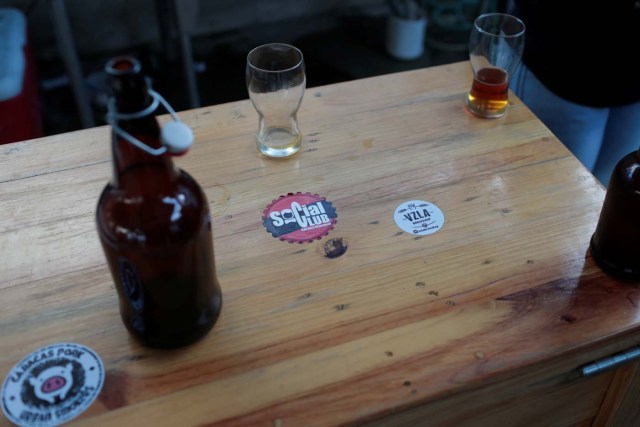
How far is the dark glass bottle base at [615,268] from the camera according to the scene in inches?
32.4

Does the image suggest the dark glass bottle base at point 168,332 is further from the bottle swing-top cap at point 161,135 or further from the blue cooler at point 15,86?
the blue cooler at point 15,86

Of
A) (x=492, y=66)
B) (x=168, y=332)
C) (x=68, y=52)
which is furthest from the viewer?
(x=68, y=52)

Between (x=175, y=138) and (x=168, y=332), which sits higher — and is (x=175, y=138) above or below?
above

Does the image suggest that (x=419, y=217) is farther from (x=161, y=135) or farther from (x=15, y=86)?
(x=15, y=86)

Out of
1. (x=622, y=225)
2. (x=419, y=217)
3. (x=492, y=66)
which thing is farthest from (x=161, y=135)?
(x=492, y=66)

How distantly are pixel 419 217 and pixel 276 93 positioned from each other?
292 millimetres

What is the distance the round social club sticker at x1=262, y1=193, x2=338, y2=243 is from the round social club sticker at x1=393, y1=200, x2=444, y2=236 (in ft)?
0.31

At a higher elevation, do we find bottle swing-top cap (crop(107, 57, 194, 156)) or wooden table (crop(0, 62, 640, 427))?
bottle swing-top cap (crop(107, 57, 194, 156))

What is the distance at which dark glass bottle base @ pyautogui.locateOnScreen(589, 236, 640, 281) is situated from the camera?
0.82 metres

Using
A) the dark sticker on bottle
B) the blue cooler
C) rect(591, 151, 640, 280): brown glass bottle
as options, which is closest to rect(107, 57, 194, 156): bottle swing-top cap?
the dark sticker on bottle

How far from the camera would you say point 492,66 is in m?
1.14

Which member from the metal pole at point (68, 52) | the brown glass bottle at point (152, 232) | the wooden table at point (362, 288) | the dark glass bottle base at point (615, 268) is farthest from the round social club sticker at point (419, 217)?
the metal pole at point (68, 52)

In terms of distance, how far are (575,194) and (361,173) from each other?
0.32 meters

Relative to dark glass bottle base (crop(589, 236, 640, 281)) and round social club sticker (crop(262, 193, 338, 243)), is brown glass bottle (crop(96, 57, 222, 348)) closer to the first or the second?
round social club sticker (crop(262, 193, 338, 243))
